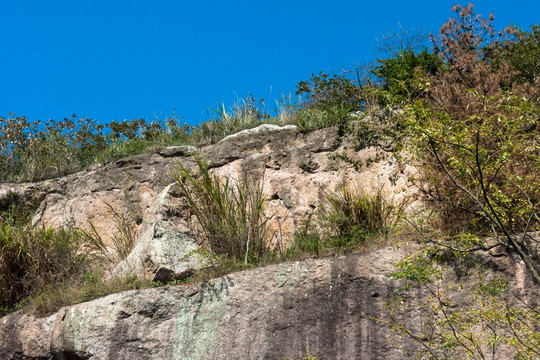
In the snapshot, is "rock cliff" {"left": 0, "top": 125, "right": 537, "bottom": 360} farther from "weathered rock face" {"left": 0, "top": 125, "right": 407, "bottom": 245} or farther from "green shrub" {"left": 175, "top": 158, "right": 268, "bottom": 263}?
"green shrub" {"left": 175, "top": 158, "right": 268, "bottom": 263}

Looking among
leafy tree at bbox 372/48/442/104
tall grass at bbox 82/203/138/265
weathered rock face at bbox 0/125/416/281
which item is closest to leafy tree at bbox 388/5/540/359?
leafy tree at bbox 372/48/442/104

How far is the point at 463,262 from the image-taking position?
370 inches

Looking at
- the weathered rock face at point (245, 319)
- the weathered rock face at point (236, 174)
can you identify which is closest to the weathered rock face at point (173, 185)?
the weathered rock face at point (236, 174)

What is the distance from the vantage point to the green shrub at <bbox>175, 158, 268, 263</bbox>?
11.5m

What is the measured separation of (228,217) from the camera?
11688 millimetres

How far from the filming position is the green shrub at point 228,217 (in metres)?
11.5

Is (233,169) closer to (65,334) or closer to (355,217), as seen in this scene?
(355,217)

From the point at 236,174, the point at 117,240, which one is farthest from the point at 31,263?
the point at 236,174

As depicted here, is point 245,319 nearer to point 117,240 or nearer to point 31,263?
point 117,240

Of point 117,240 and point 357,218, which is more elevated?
point 117,240

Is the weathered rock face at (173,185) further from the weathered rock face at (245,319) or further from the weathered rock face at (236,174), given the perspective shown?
the weathered rock face at (245,319)

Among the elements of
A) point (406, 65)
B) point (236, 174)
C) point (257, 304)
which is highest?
point (406, 65)

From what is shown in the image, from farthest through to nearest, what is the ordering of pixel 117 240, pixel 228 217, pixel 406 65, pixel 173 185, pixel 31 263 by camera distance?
pixel 406 65, pixel 117 240, pixel 173 185, pixel 31 263, pixel 228 217

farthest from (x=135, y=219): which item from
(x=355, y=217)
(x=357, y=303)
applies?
(x=357, y=303)
